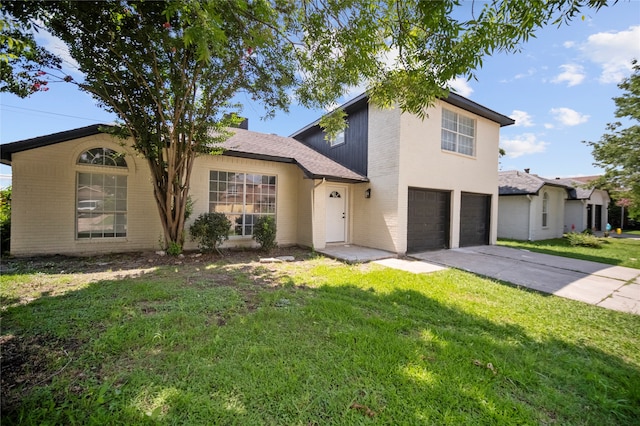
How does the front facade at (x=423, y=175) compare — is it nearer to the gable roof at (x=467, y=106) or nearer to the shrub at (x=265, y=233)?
the gable roof at (x=467, y=106)

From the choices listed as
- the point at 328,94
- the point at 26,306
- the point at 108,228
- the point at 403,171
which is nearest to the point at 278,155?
the point at 328,94

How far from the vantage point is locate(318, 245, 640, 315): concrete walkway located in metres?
5.10

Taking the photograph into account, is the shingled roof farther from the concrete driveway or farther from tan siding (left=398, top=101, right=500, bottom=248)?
the concrete driveway

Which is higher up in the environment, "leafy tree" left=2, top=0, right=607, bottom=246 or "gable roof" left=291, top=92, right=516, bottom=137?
"gable roof" left=291, top=92, right=516, bottom=137

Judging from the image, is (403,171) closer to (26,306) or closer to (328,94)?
(328,94)

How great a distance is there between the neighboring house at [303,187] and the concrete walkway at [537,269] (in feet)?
2.87

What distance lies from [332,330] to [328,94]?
511 cm

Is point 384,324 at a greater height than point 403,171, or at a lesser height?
lesser

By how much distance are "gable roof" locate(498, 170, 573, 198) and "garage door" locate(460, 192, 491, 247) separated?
431 cm

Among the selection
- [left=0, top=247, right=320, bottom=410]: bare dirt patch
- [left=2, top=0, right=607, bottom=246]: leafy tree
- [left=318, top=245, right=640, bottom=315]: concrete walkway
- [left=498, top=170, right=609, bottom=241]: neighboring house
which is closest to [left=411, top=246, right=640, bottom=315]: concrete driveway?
[left=318, top=245, right=640, bottom=315]: concrete walkway

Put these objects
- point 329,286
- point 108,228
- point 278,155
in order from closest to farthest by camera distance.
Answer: point 329,286 → point 108,228 → point 278,155

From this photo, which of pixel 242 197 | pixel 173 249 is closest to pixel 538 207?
pixel 242 197

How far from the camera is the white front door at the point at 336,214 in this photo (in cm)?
1016

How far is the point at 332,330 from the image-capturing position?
129 inches
